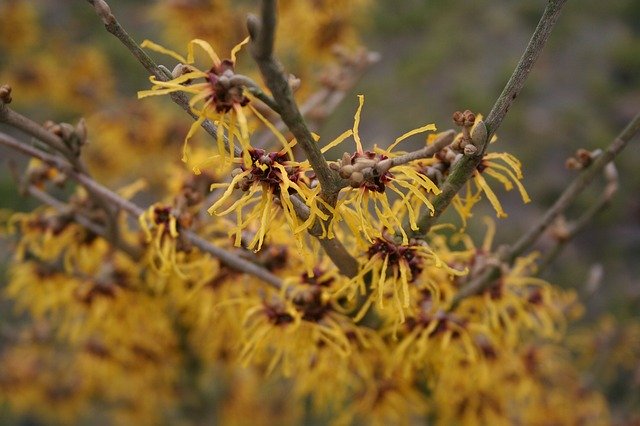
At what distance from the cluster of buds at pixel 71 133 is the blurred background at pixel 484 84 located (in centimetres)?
160

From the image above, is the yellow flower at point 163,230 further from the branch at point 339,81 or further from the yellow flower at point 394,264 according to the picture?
the branch at point 339,81

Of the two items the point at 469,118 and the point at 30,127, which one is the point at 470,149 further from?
the point at 30,127

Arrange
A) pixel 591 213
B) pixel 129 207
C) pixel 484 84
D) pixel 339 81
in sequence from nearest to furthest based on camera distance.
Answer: pixel 129 207, pixel 591 213, pixel 339 81, pixel 484 84

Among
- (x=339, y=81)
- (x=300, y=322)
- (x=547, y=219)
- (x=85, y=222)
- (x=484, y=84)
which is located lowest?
(x=300, y=322)

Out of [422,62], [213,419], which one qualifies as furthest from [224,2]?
[422,62]

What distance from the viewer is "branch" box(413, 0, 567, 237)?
1.92 feet

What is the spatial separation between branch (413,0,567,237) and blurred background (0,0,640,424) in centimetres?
194

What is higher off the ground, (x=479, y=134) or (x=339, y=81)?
(x=339, y=81)

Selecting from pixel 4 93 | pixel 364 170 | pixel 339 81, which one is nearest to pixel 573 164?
pixel 364 170

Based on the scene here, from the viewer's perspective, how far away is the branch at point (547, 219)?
820 millimetres

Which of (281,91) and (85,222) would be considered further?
(85,222)

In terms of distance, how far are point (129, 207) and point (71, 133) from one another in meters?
0.13

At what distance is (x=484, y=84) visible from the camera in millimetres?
4062

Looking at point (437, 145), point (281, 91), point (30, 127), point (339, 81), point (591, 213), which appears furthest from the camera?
point (339, 81)
